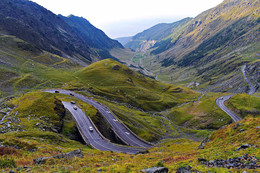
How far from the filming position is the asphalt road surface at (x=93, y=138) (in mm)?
54594

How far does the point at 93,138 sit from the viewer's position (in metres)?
59.0

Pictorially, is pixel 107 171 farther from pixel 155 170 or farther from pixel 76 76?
pixel 76 76

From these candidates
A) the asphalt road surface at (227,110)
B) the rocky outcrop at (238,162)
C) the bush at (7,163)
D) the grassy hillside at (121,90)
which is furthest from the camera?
the grassy hillside at (121,90)

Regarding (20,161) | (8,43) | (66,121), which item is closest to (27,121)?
(66,121)

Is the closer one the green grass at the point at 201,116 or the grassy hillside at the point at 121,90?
the green grass at the point at 201,116

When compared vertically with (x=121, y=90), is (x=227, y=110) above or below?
below

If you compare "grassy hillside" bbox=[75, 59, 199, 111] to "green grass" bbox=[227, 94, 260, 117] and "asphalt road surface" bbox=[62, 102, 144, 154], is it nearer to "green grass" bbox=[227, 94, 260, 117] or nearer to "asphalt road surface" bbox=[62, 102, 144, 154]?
"green grass" bbox=[227, 94, 260, 117]

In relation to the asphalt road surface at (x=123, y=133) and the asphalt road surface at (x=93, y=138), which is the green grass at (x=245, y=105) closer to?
the asphalt road surface at (x=123, y=133)

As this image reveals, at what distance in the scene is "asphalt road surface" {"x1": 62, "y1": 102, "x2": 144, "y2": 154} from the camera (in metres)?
54.6

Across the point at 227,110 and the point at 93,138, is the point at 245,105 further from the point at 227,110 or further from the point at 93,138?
the point at 93,138

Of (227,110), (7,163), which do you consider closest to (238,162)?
(7,163)

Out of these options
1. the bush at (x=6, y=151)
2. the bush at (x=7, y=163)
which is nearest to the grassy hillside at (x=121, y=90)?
the bush at (x=6, y=151)

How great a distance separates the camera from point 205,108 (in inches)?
4973

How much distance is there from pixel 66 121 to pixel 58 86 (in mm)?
75355
